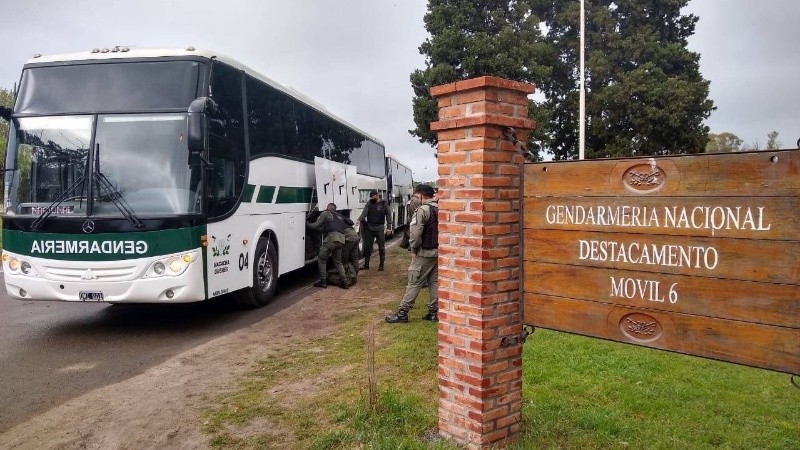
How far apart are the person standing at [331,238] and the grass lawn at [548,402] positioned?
408 cm

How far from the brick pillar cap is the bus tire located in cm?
552

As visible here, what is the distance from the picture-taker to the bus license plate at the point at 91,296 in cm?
651

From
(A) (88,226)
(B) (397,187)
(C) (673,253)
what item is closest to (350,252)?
(A) (88,226)

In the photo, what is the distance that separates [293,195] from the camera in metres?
9.96

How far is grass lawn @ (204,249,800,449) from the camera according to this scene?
3.72m

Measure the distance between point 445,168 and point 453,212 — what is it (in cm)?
29

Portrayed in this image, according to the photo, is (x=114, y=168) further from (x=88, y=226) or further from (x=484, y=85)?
(x=484, y=85)

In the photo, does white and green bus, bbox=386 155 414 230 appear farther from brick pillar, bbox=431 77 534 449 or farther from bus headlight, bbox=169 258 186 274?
brick pillar, bbox=431 77 534 449

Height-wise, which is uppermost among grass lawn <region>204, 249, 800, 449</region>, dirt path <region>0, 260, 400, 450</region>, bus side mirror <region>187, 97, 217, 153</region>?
bus side mirror <region>187, 97, 217, 153</region>

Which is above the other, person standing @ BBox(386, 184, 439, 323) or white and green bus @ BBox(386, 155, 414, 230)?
white and green bus @ BBox(386, 155, 414, 230)

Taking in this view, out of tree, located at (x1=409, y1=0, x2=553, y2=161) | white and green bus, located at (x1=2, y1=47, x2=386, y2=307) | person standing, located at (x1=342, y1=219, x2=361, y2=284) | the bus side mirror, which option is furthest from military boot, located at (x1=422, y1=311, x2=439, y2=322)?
tree, located at (x1=409, y1=0, x2=553, y2=161)

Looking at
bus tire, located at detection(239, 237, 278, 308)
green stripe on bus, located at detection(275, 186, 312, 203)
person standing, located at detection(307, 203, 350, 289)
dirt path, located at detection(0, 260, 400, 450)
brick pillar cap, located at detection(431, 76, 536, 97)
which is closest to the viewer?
brick pillar cap, located at detection(431, 76, 536, 97)

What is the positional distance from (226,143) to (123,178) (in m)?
1.34

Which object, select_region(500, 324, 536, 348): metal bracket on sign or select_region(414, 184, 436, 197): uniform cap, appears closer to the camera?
select_region(500, 324, 536, 348): metal bracket on sign
